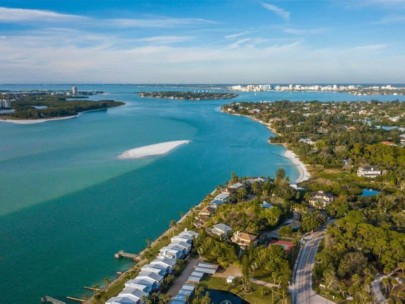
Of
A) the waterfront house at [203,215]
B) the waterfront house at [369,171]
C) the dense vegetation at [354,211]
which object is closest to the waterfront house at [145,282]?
the waterfront house at [203,215]

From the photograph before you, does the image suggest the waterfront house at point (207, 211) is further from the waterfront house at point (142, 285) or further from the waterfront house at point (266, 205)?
the waterfront house at point (142, 285)

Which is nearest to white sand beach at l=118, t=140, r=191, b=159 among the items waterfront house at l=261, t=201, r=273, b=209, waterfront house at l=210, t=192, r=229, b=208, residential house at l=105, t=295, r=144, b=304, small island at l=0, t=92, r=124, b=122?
waterfront house at l=210, t=192, r=229, b=208

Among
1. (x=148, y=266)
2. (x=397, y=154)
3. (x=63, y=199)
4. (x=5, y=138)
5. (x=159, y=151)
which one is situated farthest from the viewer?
(x=5, y=138)

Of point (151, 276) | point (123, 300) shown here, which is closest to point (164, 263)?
point (151, 276)

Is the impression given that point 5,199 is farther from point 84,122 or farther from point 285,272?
point 84,122

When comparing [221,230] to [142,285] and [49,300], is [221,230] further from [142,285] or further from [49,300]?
[49,300]

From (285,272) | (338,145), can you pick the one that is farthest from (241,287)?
(338,145)
